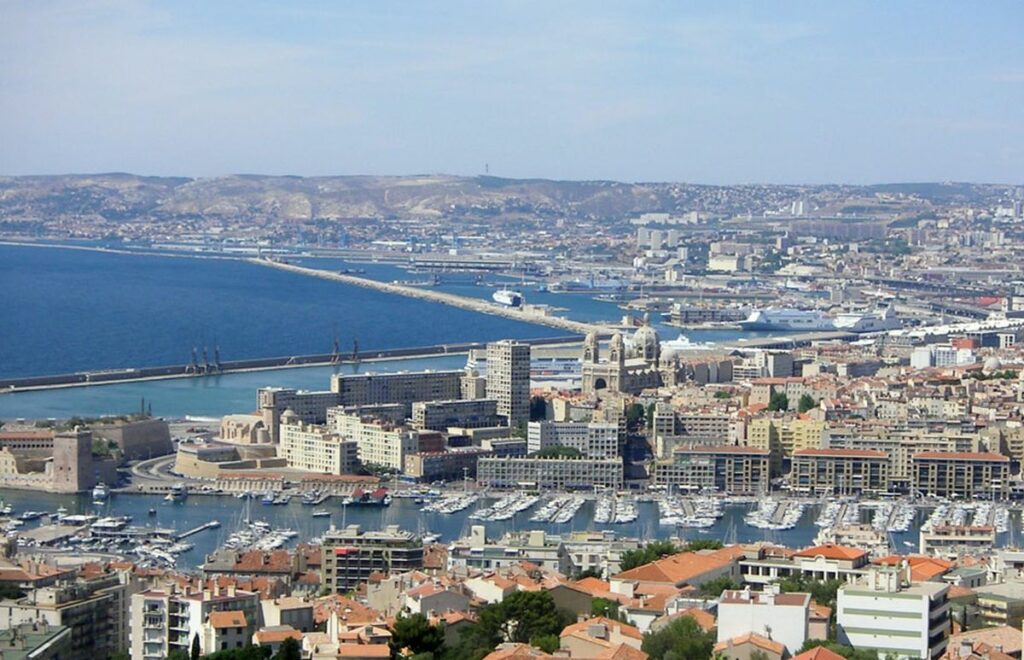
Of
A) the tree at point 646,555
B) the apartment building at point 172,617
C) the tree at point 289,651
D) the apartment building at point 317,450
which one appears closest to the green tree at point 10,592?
the apartment building at point 172,617

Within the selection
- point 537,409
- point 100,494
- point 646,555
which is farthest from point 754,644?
point 537,409

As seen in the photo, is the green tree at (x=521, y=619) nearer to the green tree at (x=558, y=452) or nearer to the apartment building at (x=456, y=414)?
the green tree at (x=558, y=452)

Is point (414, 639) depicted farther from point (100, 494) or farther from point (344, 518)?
point (100, 494)

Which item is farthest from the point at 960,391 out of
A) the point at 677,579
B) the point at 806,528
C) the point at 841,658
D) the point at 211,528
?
the point at 841,658

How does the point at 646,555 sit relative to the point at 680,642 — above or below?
below

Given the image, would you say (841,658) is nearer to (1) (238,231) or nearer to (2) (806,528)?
(2) (806,528)

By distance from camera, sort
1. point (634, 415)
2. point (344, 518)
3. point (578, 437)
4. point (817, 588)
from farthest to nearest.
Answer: point (634, 415), point (578, 437), point (344, 518), point (817, 588)
